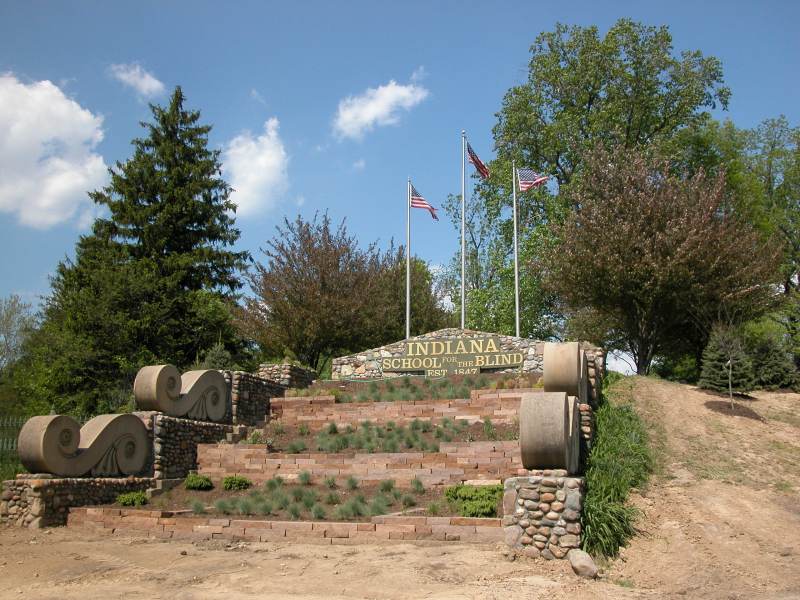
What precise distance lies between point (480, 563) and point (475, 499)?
2288 millimetres

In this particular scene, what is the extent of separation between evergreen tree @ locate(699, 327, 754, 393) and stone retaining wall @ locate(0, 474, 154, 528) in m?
14.7

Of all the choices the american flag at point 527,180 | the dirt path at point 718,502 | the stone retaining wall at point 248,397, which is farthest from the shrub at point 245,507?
the american flag at point 527,180

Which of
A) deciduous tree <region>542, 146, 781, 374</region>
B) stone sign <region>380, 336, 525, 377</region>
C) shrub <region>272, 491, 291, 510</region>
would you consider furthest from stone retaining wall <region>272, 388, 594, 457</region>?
deciduous tree <region>542, 146, 781, 374</region>

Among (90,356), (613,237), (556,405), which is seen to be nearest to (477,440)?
(556,405)

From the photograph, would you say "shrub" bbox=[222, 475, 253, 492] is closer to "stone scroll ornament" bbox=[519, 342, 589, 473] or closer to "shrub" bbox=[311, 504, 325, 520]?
"shrub" bbox=[311, 504, 325, 520]

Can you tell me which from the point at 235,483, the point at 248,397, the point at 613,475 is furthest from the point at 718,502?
the point at 248,397

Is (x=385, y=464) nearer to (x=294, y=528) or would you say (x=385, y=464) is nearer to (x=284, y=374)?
(x=294, y=528)

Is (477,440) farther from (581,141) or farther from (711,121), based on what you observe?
(711,121)

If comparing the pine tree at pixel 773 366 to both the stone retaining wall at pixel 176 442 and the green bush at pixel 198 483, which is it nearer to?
the stone retaining wall at pixel 176 442

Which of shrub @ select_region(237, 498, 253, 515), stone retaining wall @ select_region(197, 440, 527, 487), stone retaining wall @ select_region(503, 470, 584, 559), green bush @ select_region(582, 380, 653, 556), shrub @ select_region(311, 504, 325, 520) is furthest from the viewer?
stone retaining wall @ select_region(197, 440, 527, 487)

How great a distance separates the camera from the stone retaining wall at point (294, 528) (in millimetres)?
10461

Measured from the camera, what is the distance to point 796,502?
12398 mm

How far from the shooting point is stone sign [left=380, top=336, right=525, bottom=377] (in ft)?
73.2

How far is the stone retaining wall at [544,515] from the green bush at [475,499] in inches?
37.7
